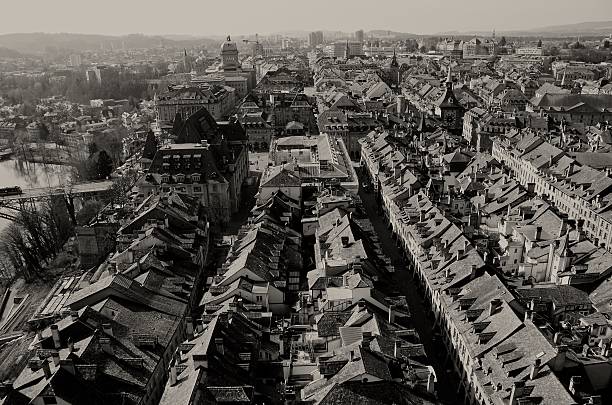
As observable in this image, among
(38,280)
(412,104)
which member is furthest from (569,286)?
(412,104)

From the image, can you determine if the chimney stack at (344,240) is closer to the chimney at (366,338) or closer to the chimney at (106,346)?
the chimney at (366,338)

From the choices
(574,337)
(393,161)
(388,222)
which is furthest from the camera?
(393,161)

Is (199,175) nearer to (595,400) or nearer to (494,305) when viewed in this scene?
(494,305)

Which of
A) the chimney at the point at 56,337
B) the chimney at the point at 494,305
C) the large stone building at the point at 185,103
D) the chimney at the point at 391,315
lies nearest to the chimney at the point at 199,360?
the chimney at the point at 56,337

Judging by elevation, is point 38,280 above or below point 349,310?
below

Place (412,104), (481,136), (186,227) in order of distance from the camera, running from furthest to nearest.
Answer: (412,104), (481,136), (186,227)

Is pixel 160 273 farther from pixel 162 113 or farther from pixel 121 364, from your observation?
pixel 162 113

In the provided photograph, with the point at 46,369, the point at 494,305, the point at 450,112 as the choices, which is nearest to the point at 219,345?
the point at 46,369

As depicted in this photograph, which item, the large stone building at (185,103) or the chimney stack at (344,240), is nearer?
the chimney stack at (344,240)
